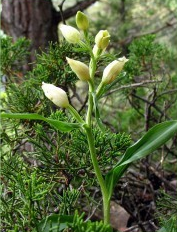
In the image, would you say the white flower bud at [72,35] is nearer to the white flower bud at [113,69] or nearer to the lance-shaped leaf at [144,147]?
the white flower bud at [113,69]

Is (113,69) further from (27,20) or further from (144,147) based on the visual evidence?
(27,20)

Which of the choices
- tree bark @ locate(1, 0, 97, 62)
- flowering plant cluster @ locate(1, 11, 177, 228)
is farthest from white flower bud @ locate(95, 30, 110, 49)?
tree bark @ locate(1, 0, 97, 62)

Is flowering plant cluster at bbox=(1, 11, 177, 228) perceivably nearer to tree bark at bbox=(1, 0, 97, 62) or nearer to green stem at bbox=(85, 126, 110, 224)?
green stem at bbox=(85, 126, 110, 224)

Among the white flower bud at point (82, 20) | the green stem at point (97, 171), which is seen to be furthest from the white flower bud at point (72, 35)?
the green stem at point (97, 171)

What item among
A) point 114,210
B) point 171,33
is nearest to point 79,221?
point 114,210

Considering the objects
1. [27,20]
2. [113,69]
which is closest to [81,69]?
[113,69]
